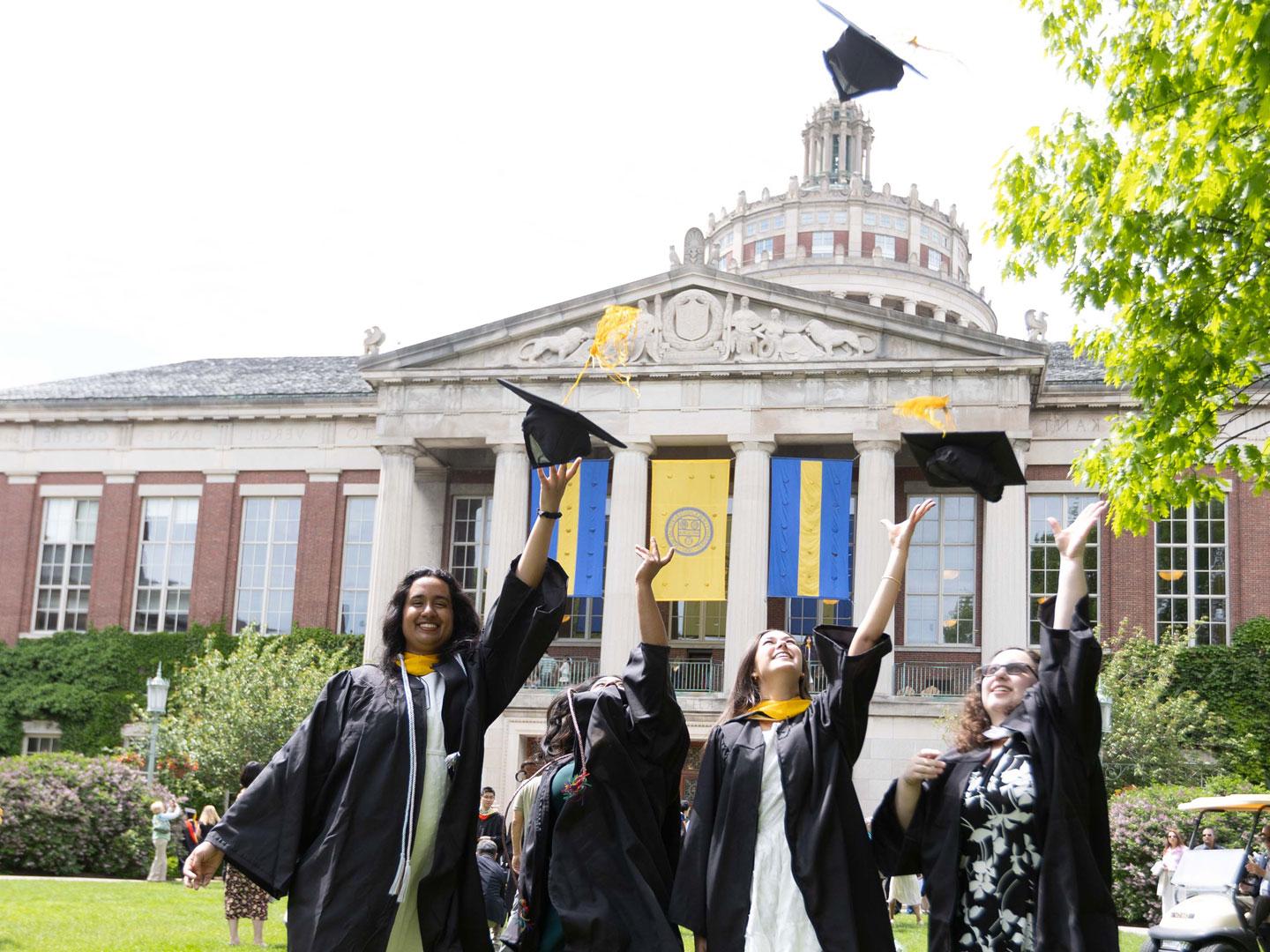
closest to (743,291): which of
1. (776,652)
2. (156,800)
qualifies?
(156,800)

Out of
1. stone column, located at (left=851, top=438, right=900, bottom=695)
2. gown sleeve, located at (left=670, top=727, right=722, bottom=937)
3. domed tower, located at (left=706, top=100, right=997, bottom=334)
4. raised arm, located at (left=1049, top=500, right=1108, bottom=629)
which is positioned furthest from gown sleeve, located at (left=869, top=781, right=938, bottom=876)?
domed tower, located at (left=706, top=100, right=997, bottom=334)

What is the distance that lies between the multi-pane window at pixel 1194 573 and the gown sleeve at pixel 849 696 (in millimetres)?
33076

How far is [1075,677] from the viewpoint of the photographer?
5902 mm

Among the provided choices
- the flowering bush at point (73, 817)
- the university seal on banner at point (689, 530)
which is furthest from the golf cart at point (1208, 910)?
the university seal on banner at point (689, 530)

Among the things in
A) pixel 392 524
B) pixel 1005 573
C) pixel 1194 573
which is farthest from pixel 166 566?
pixel 1194 573

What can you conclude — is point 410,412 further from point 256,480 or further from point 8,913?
point 8,913

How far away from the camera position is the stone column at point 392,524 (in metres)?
38.0

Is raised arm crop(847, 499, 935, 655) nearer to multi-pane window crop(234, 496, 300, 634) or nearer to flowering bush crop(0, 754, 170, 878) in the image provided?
flowering bush crop(0, 754, 170, 878)

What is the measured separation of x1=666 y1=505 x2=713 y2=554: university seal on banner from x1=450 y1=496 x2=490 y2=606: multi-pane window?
310 inches

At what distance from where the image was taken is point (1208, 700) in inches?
1396

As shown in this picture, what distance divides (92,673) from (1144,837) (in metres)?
29.1

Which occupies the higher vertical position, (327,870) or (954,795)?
(954,795)

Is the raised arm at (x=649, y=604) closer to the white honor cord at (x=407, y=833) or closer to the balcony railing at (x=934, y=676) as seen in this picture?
the white honor cord at (x=407, y=833)

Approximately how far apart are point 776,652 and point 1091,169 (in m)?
8.58
